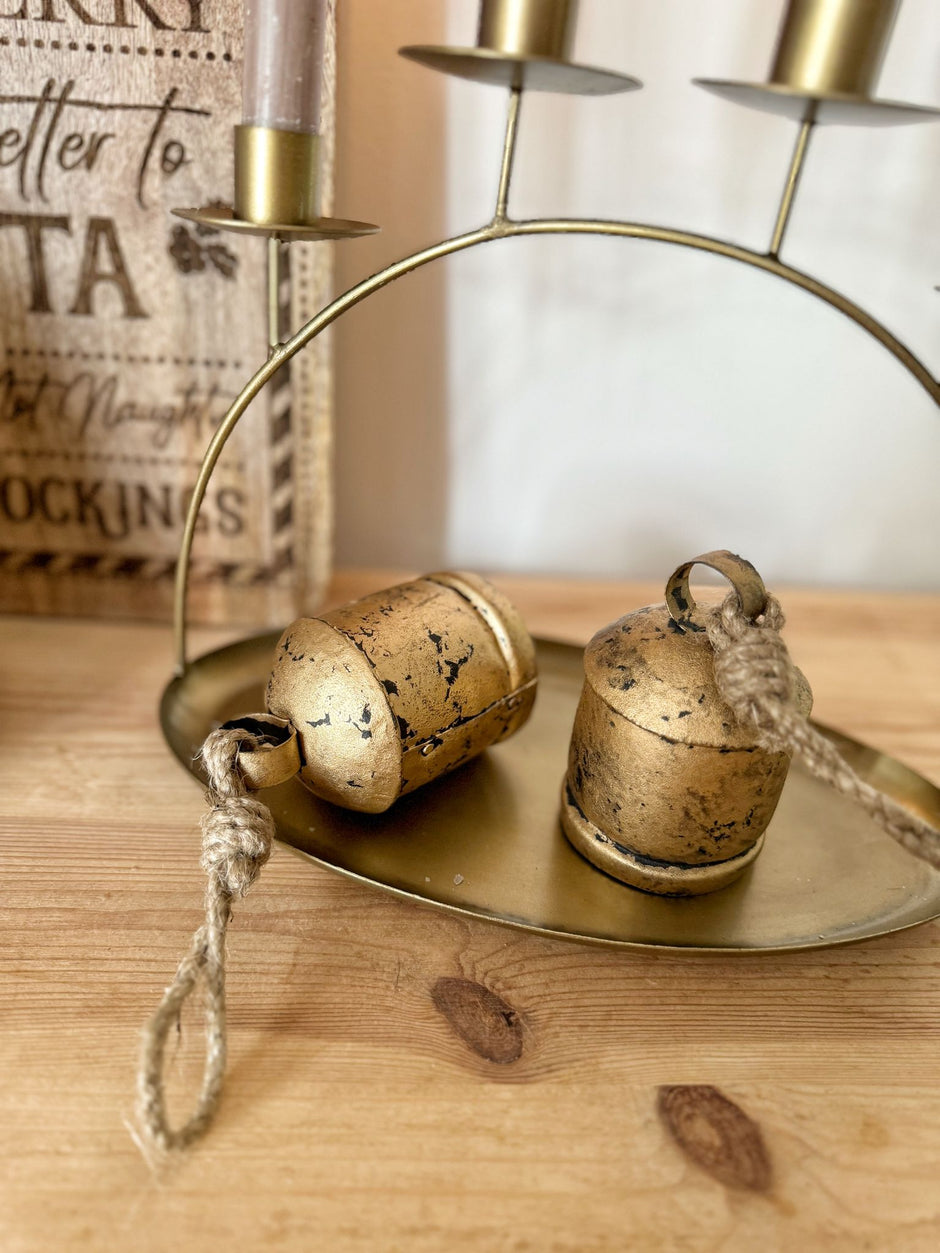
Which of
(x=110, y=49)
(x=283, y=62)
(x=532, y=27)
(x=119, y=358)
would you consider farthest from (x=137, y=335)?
(x=532, y=27)

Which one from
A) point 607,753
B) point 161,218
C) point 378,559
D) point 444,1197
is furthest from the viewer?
point 378,559

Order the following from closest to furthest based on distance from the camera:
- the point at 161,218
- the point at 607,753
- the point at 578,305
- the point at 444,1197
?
the point at 444,1197, the point at 607,753, the point at 161,218, the point at 578,305

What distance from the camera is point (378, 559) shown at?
0.92 metres

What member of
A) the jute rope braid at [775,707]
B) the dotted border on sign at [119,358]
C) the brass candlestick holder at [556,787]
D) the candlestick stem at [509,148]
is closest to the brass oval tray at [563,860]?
the brass candlestick holder at [556,787]

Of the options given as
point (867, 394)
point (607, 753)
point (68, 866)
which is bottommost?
point (68, 866)

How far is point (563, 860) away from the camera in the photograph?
56cm

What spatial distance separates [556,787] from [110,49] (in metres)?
0.59

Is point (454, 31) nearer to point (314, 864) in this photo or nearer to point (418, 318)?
point (418, 318)

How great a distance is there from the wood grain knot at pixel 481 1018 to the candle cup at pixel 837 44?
0.46 m

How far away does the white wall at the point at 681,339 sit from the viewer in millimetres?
720

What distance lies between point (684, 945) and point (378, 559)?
53cm

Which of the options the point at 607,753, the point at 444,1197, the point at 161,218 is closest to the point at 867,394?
the point at 607,753

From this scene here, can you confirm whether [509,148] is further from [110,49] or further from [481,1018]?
[481,1018]

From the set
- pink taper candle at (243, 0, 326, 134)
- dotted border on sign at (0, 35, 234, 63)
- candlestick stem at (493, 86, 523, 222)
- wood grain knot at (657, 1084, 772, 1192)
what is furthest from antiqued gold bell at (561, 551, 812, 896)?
dotted border on sign at (0, 35, 234, 63)
